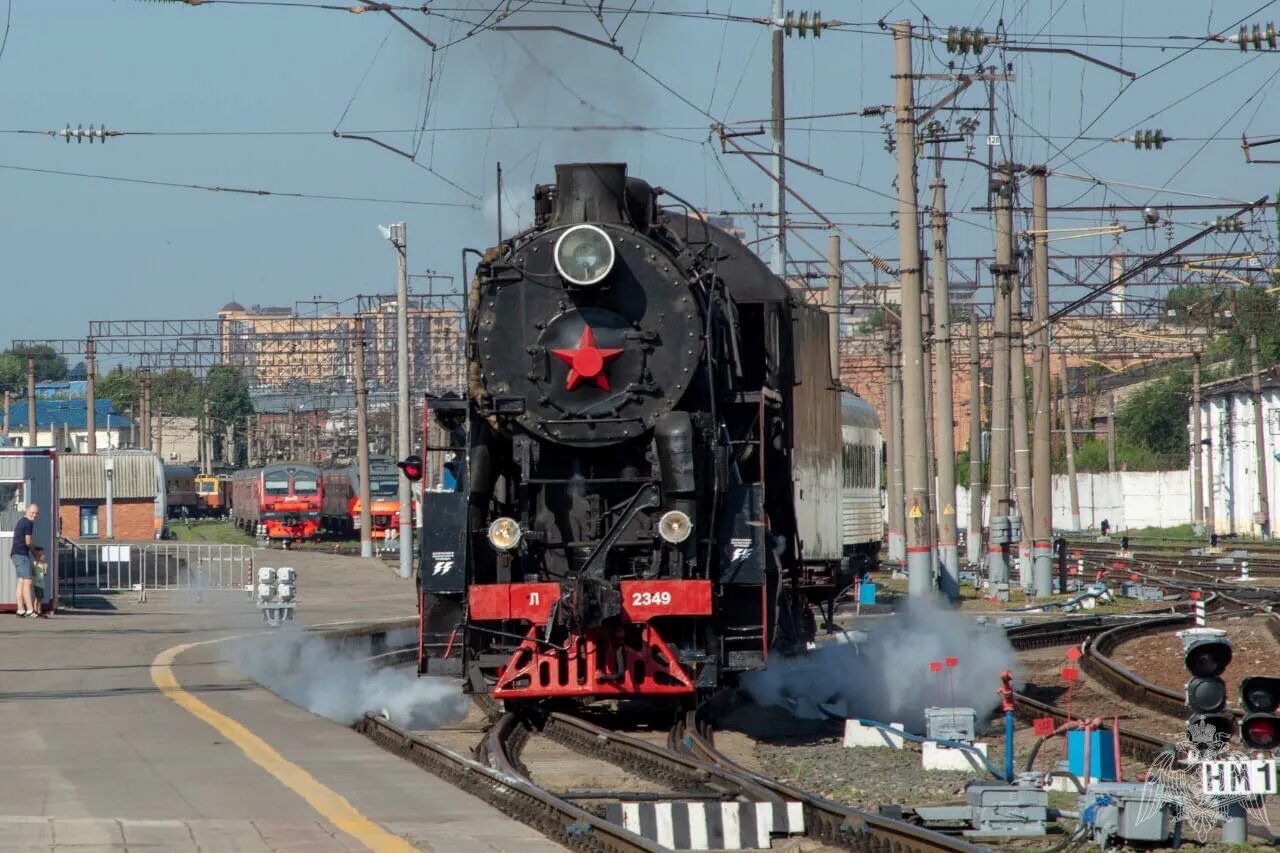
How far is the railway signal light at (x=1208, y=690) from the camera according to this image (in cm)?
884

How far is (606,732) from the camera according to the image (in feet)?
42.3

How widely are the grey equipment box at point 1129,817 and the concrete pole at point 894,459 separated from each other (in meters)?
31.1

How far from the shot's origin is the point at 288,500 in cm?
6097

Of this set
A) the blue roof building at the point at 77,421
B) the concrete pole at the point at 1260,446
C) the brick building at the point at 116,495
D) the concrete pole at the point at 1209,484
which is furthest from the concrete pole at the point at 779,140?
the blue roof building at the point at 77,421

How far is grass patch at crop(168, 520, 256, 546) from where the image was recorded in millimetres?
62969

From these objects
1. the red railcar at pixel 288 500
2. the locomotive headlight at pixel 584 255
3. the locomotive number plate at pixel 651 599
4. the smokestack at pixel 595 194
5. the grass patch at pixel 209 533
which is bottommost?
the locomotive number plate at pixel 651 599

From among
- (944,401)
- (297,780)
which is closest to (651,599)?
(297,780)

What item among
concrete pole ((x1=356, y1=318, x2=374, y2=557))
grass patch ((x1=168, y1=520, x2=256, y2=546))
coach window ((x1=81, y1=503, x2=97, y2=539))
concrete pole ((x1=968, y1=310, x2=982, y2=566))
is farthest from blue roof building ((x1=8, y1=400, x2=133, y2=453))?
concrete pole ((x1=968, y1=310, x2=982, y2=566))

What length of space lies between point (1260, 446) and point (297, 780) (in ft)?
159

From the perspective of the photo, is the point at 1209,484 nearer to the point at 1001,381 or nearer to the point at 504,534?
the point at 1001,381

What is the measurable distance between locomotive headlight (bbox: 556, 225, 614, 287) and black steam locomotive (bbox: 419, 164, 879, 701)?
0.01m

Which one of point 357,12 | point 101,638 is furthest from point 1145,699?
point 101,638

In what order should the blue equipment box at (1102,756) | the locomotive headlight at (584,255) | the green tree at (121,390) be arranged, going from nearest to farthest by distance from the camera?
the blue equipment box at (1102,756)
the locomotive headlight at (584,255)
the green tree at (121,390)

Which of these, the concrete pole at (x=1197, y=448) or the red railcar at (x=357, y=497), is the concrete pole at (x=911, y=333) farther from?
the concrete pole at (x=1197, y=448)
